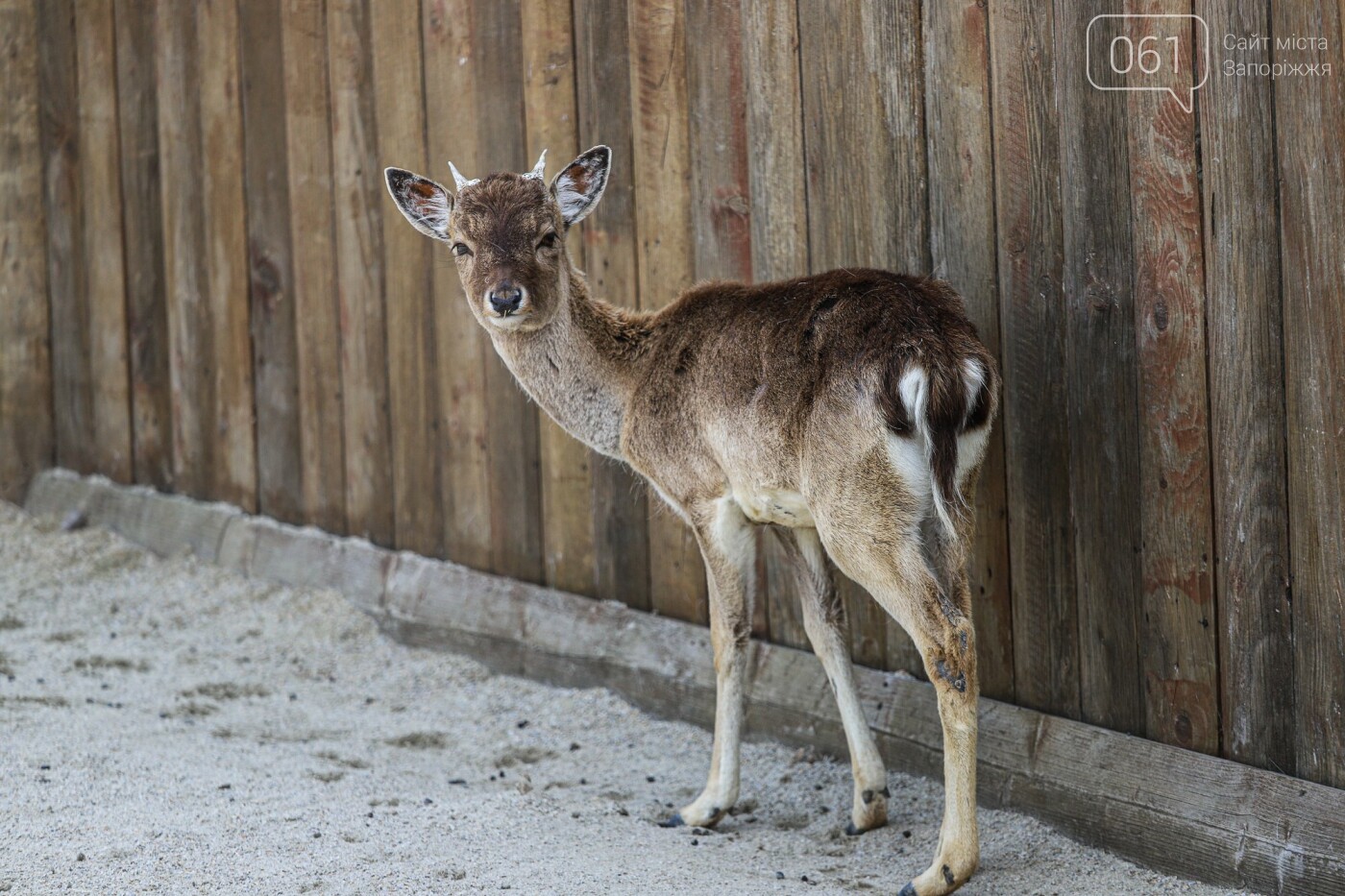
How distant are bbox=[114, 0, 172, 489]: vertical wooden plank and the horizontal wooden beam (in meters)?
0.40

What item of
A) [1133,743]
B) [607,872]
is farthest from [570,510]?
[1133,743]

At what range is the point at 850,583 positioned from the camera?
5.14 metres

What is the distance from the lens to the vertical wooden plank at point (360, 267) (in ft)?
22.4

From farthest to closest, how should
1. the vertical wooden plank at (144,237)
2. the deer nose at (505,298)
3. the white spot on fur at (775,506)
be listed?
1. the vertical wooden plank at (144,237)
2. the deer nose at (505,298)
3. the white spot on fur at (775,506)

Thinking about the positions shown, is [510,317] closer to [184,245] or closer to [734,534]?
[734,534]

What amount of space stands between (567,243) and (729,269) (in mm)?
A: 815

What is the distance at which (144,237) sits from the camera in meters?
8.16

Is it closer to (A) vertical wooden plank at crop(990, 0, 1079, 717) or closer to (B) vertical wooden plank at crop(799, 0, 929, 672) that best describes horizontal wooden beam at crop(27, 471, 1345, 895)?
(A) vertical wooden plank at crop(990, 0, 1079, 717)

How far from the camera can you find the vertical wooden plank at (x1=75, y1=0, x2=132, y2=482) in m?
8.27

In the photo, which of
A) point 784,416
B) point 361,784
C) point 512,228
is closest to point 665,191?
point 512,228

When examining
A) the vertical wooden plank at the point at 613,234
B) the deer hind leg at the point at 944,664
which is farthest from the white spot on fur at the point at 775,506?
the vertical wooden plank at the point at 613,234

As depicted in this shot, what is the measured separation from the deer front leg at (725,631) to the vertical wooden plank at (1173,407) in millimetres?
1267

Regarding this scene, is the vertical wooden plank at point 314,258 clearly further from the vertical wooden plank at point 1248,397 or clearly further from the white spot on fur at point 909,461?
the vertical wooden plank at point 1248,397

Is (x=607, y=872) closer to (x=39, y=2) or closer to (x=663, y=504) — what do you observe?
(x=663, y=504)
